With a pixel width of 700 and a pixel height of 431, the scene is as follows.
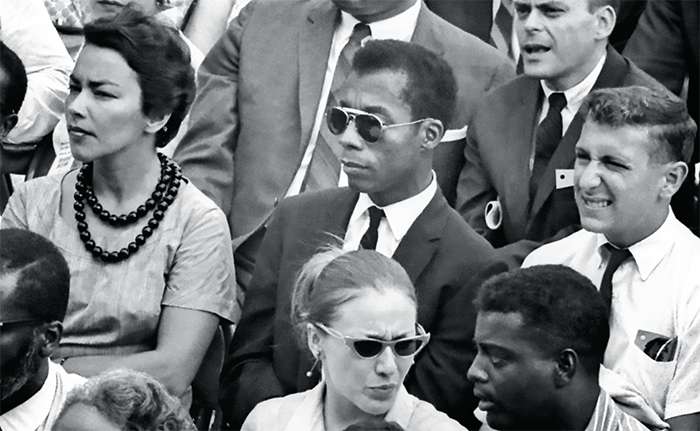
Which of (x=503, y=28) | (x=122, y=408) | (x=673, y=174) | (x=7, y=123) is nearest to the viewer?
(x=122, y=408)

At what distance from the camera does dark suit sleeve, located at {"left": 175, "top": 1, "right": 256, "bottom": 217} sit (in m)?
5.07

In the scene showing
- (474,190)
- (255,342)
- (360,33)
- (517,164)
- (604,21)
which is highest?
(604,21)

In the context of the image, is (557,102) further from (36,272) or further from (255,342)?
(36,272)

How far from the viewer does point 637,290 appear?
13.6 feet

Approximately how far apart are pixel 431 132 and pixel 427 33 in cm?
67

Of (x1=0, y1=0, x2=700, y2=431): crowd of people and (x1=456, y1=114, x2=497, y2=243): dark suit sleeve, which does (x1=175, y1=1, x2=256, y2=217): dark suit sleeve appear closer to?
(x1=0, y1=0, x2=700, y2=431): crowd of people

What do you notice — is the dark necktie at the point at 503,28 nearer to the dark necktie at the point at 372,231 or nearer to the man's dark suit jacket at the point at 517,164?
the man's dark suit jacket at the point at 517,164

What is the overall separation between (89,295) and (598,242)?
1418mm

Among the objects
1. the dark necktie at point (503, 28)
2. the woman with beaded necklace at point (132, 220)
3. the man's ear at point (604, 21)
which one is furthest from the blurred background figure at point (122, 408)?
the dark necktie at point (503, 28)

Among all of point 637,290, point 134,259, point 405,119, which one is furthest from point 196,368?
point 637,290

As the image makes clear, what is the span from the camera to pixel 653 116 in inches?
169

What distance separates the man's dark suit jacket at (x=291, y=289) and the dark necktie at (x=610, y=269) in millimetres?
327

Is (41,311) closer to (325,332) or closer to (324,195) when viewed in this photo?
(325,332)

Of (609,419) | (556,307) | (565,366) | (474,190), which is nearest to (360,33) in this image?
(474,190)
